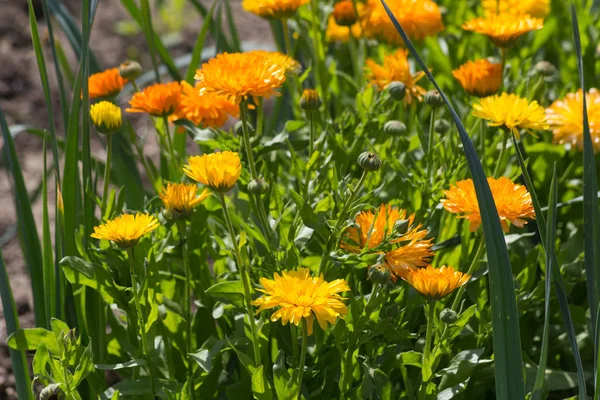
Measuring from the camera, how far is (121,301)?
1187mm

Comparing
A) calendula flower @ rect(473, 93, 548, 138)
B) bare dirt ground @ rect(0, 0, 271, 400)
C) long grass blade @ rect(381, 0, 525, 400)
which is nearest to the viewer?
long grass blade @ rect(381, 0, 525, 400)

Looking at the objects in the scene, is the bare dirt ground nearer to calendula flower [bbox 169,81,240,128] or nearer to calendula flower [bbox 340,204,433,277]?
calendula flower [bbox 169,81,240,128]

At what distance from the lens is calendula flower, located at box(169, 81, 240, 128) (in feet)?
4.33

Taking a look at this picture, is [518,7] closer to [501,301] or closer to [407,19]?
[407,19]

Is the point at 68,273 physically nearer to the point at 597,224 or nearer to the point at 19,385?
the point at 19,385

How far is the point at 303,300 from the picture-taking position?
93 centimetres

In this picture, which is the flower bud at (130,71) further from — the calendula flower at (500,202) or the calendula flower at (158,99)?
the calendula flower at (500,202)

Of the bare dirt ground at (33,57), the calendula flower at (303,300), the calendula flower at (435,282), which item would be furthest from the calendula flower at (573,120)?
the bare dirt ground at (33,57)

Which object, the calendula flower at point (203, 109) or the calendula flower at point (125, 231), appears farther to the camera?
the calendula flower at point (203, 109)

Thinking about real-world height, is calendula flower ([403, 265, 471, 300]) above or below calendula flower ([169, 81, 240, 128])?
below

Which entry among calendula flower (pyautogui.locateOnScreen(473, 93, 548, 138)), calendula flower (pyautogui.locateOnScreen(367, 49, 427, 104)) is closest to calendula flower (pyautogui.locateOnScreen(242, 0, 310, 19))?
calendula flower (pyautogui.locateOnScreen(367, 49, 427, 104))

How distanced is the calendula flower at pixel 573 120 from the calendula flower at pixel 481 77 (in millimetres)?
134

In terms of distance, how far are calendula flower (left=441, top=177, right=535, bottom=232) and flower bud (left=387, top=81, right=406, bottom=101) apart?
309 millimetres

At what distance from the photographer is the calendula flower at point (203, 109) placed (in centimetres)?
132
